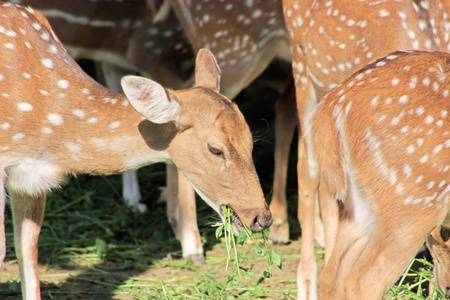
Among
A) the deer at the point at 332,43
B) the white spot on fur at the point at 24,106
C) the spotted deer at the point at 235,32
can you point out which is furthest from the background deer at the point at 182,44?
the white spot on fur at the point at 24,106

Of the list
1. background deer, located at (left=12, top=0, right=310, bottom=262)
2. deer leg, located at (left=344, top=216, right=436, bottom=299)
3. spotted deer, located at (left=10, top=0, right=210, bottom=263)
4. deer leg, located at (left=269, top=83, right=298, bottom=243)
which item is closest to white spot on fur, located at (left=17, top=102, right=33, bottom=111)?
deer leg, located at (left=344, top=216, right=436, bottom=299)

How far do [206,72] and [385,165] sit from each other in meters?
1.18

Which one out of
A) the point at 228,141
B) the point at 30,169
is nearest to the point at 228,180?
the point at 228,141

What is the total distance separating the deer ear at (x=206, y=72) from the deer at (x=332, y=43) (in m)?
0.52

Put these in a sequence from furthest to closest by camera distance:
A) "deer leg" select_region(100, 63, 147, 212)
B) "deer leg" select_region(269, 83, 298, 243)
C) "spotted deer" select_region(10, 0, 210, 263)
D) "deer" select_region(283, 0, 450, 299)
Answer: "deer leg" select_region(100, 63, 147, 212) → "deer leg" select_region(269, 83, 298, 243) → "spotted deer" select_region(10, 0, 210, 263) → "deer" select_region(283, 0, 450, 299)

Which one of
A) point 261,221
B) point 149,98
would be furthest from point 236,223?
point 149,98

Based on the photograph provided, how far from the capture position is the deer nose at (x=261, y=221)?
356 centimetres

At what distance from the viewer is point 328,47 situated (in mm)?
4445

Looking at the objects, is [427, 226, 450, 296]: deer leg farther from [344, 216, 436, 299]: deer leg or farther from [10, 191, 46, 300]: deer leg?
[10, 191, 46, 300]: deer leg

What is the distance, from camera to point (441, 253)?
378cm

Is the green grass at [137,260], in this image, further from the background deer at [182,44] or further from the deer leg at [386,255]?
the deer leg at [386,255]

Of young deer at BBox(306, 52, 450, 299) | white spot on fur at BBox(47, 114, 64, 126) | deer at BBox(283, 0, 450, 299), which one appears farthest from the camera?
deer at BBox(283, 0, 450, 299)

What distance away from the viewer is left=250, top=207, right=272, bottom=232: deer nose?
3564 millimetres

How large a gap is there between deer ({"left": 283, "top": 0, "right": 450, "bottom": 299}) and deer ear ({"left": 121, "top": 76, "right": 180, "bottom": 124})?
0.82 metres
